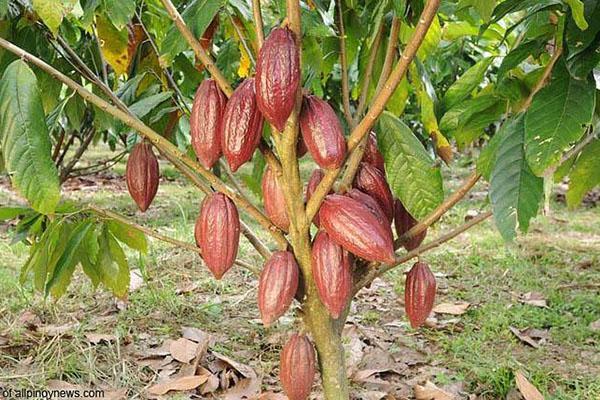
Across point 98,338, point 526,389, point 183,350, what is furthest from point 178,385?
point 526,389

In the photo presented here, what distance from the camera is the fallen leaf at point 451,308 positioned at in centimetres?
220

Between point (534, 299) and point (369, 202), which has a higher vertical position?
point (369, 202)

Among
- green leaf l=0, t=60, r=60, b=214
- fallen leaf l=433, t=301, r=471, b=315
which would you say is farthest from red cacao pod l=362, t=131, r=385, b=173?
fallen leaf l=433, t=301, r=471, b=315

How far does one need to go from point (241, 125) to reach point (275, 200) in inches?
6.4

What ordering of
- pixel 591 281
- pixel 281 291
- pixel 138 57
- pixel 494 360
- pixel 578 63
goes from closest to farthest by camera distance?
1. pixel 578 63
2. pixel 281 291
3. pixel 138 57
4. pixel 494 360
5. pixel 591 281

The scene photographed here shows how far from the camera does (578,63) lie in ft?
2.92

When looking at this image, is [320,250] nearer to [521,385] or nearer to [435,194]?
[435,194]

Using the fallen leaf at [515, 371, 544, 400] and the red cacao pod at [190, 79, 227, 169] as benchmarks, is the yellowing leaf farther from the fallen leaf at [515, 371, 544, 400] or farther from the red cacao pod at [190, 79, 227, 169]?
the fallen leaf at [515, 371, 544, 400]

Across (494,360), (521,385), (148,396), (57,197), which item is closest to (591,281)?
(494,360)

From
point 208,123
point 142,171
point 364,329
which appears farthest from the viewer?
point 364,329

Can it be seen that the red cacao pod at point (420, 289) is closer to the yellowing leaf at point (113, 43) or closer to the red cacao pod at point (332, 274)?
the red cacao pod at point (332, 274)

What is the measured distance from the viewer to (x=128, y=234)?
1.44 metres

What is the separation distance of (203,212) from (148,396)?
71cm

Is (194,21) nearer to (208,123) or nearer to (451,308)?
(208,123)
